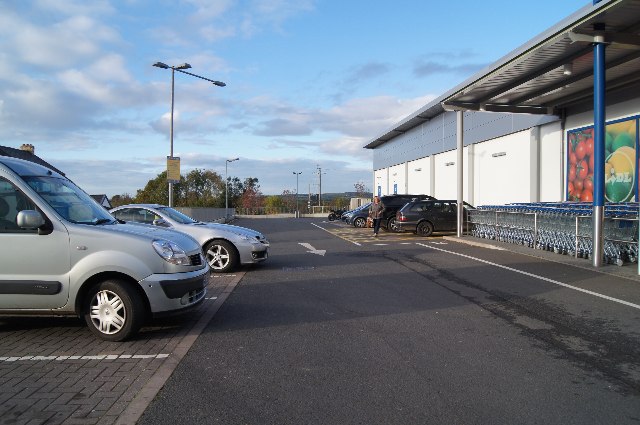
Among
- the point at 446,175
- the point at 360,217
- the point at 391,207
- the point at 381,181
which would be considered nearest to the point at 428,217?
the point at 391,207

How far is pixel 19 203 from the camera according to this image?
5.82 metres

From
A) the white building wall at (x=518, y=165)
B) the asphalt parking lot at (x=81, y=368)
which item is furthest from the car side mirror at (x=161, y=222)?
the white building wall at (x=518, y=165)

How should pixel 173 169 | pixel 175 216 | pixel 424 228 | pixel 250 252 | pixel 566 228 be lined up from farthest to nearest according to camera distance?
pixel 173 169 < pixel 424 228 < pixel 566 228 < pixel 175 216 < pixel 250 252

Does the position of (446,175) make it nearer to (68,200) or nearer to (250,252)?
(250,252)

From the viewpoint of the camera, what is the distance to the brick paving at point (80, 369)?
3967 mm

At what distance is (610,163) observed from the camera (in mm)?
18844

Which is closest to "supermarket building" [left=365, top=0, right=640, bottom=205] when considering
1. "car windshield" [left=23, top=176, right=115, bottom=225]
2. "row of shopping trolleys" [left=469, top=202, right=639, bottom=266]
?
"row of shopping trolleys" [left=469, top=202, right=639, bottom=266]

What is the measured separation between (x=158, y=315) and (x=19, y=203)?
198cm

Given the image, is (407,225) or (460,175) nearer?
(460,175)

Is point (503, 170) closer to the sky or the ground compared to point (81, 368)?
closer to the sky

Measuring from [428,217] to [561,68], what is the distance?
8355 mm

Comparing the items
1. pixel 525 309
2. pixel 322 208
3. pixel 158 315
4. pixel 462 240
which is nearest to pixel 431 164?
pixel 462 240

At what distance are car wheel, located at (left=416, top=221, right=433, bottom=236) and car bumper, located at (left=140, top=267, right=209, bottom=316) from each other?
16.6 m

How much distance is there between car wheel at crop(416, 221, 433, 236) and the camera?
71.8 feet
